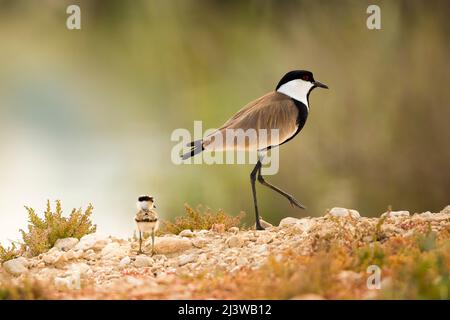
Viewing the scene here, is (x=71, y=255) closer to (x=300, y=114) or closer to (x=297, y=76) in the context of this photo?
(x=300, y=114)

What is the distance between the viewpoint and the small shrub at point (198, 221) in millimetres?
6965

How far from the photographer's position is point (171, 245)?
6.26m

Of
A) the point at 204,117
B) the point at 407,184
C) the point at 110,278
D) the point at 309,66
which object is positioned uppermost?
the point at 309,66

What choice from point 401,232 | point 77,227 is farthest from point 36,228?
point 401,232

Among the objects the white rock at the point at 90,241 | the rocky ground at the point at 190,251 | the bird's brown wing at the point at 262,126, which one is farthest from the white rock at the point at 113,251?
the bird's brown wing at the point at 262,126

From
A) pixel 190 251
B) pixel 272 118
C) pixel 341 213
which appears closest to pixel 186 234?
pixel 190 251

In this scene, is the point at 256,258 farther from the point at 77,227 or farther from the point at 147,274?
the point at 77,227

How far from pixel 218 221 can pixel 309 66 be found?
2.59 metres

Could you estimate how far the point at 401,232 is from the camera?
19.0ft

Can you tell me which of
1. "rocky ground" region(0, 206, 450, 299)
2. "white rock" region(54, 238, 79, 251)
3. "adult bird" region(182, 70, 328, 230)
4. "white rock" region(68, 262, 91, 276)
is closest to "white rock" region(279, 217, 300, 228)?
"rocky ground" region(0, 206, 450, 299)

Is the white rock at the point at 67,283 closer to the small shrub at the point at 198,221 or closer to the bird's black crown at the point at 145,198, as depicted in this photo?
the bird's black crown at the point at 145,198

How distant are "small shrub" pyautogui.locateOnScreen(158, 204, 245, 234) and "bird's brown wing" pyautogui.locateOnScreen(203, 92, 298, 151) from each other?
844mm

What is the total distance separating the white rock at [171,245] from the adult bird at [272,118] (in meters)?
0.80
